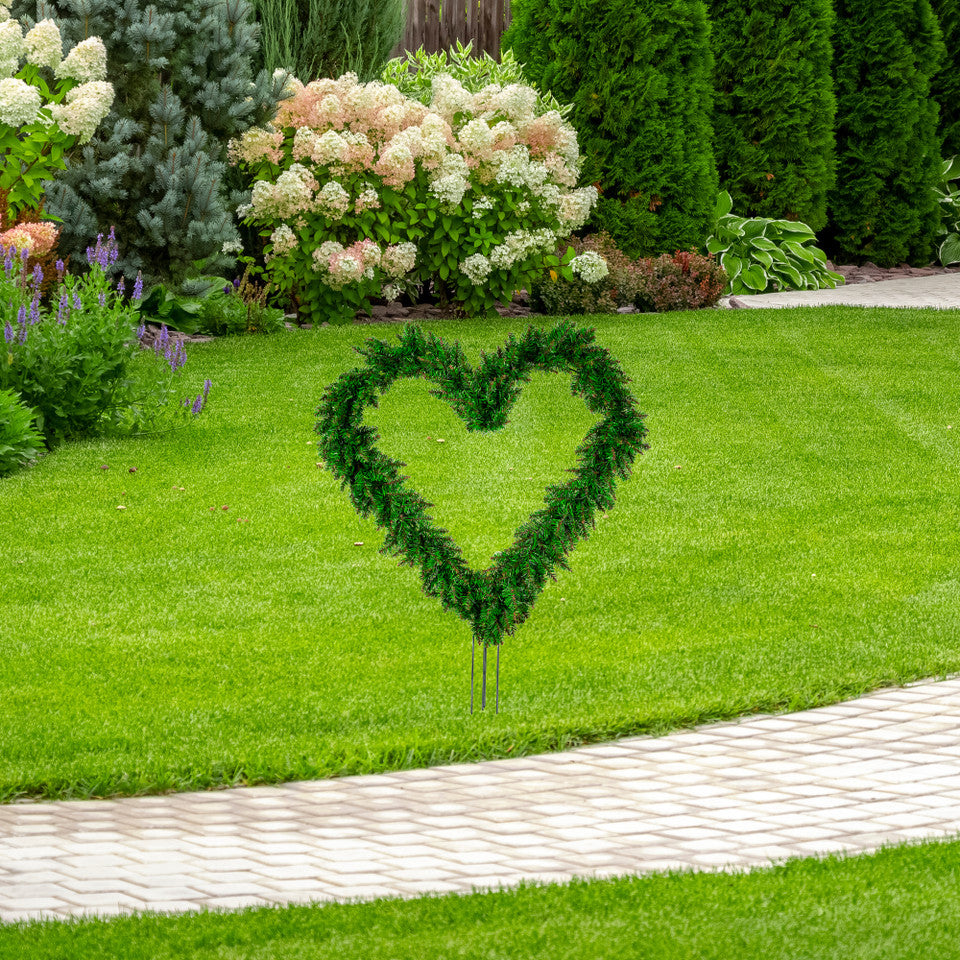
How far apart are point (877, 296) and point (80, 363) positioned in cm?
882

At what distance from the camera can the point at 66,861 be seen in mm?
3496

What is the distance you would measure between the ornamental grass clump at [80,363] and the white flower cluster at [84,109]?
62.7 inches

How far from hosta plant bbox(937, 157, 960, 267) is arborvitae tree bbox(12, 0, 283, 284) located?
9183 millimetres

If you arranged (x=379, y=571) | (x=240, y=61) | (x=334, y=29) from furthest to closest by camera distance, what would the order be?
1. (x=334, y=29)
2. (x=240, y=61)
3. (x=379, y=571)

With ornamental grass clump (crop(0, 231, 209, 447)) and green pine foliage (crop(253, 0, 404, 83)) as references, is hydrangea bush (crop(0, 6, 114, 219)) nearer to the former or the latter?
ornamental grass clump (crop(0, 231, 209, 447))

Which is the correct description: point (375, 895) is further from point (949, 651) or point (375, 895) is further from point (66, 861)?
point (949, 651)

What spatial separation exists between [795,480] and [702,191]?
21.6ft

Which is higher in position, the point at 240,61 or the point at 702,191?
the point at 240,61

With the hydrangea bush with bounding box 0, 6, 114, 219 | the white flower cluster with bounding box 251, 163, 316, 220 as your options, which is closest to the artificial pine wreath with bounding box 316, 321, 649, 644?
the hydrangea bush with bounding box 0, 6, 114, 219

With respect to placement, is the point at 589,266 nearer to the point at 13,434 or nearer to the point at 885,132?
the point at 885,132

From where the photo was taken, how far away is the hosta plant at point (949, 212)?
16875 millimetres

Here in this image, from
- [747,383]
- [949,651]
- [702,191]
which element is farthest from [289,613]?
[702,191]

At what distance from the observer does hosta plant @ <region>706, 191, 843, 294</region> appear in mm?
14227

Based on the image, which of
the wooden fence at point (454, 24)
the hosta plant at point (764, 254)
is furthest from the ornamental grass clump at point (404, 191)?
the wooden fence at point (454, 24)
